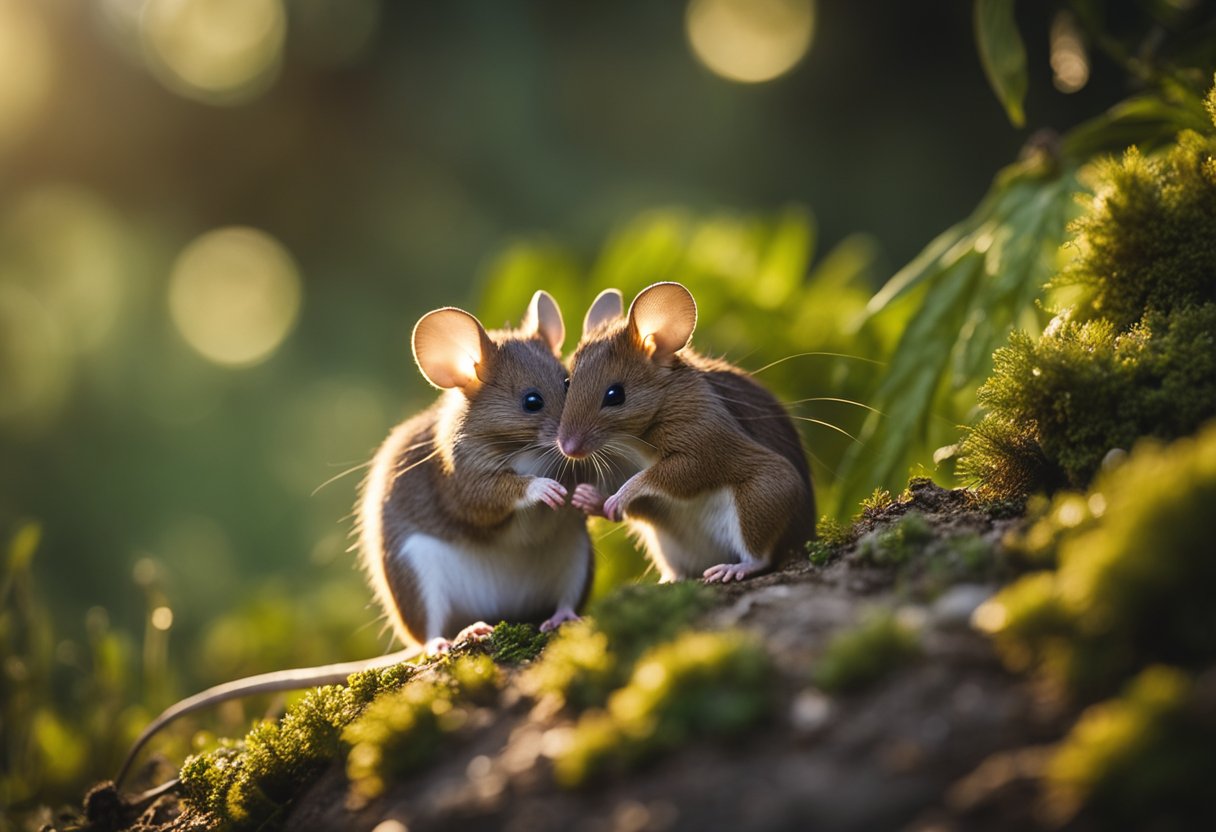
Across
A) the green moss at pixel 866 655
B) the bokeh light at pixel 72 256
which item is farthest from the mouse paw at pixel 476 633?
the bokeh light at pixel 72 256

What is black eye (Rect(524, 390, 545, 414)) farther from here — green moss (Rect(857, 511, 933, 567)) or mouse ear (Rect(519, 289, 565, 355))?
green moss (Rect(857, 511, 933, 567))

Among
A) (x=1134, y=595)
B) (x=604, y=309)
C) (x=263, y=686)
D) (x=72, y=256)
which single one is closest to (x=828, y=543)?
(x=1134, y=595)

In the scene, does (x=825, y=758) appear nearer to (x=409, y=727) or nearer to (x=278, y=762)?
(x=409, y=727)

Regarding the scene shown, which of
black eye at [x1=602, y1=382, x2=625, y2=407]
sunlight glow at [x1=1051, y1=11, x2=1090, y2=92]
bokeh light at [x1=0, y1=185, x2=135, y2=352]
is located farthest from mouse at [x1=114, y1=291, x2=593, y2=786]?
bokeh light at [x1=0, y1=185, x2=135, y2=352]

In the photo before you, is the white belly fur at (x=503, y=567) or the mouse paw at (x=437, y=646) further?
the white belly fur at (x=503, y=567)

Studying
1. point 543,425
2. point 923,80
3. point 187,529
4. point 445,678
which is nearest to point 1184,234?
point 543,425

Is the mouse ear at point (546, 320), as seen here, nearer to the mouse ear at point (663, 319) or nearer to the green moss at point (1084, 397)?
the mouse ear at point (663, 319)
